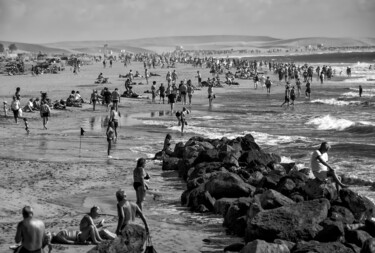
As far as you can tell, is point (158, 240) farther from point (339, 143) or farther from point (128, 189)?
point (339, 143)

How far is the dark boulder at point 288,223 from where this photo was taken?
1053 centimetres

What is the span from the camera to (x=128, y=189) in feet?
51.3

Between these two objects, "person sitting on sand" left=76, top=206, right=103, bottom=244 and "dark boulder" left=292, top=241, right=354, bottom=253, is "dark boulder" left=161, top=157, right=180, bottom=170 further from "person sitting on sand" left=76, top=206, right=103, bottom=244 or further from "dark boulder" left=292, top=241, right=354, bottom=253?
"dark boulder" left=292, top=241, right=354, bottom=253

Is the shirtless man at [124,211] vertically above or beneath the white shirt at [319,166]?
beneath

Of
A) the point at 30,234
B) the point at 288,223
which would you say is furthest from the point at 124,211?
the point at 288,223

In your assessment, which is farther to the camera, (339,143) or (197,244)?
(339,143)

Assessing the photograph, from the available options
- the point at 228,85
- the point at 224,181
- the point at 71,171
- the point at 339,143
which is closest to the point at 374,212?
the point at 224,181

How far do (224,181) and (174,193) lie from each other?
79.0 inches

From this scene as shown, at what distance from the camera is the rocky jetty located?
10.0 metres

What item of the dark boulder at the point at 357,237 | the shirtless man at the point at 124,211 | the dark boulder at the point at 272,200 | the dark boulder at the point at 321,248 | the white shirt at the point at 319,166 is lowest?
the dark boulder at the point at 357,237

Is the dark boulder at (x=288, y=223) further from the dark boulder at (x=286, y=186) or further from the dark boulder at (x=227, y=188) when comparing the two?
the dark boulder at (x=227, y=188)

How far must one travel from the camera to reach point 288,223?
1069 cm

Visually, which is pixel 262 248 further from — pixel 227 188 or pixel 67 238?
pixel 227 188

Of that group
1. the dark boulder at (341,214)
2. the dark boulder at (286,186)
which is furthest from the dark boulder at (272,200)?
the dark boulder at (286,186)
